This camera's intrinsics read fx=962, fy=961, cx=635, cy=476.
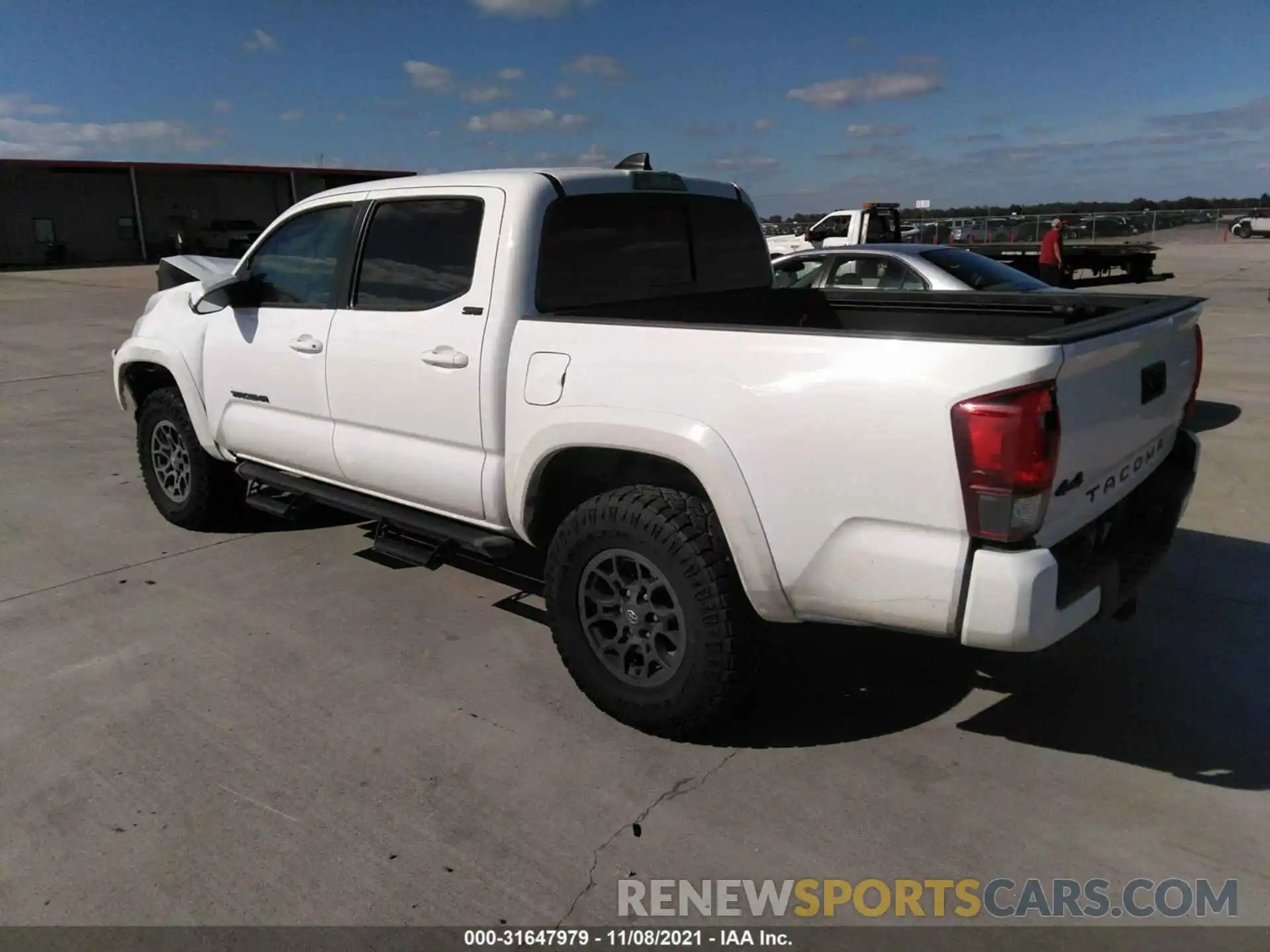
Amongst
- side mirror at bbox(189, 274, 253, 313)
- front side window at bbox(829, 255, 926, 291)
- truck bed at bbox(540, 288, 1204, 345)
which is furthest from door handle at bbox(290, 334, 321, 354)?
front side window at bbox(829, 255, 926, 291)

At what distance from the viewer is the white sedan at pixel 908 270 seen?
874 centimetres

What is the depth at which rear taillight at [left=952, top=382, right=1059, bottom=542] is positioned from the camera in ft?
8.31

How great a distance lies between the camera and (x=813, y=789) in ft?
10.4

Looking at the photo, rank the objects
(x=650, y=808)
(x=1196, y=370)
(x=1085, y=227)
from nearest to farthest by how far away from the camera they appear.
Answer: (x=650, y=808), (x=1196, y=370), (x=1085, y=227)

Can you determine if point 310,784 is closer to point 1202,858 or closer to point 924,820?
point 924,820

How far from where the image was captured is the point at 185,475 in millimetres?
5695

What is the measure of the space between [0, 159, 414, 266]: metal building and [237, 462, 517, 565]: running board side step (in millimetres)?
37397

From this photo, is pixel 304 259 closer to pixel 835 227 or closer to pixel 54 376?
pixel 54 376

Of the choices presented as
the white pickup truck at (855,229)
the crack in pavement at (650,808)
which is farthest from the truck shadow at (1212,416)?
the white pickup truck at (855,229)

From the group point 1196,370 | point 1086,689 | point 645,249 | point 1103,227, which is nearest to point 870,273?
point 645,249

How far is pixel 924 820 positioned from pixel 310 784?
1996 mm

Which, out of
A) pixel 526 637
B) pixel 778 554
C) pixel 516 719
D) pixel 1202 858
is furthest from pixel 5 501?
pixel 1202 858

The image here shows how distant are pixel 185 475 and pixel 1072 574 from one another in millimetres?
4881

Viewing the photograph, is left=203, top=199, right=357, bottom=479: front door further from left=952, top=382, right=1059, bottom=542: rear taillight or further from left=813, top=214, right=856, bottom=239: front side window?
left=813, top=214, right=856, bottom=239: front side window
